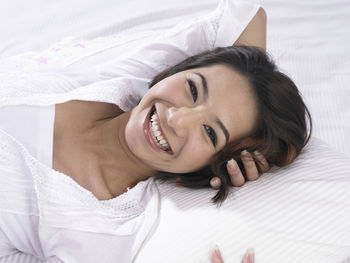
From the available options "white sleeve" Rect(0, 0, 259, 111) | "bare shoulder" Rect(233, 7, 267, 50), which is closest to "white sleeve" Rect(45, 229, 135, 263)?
"white sleeve" Rect(0, 0, 259, 111)

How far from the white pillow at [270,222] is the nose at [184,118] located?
18 centimetres

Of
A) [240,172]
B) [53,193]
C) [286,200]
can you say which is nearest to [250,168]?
[240,172]

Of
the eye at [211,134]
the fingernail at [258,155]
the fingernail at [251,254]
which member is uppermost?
the eye at [211,134]

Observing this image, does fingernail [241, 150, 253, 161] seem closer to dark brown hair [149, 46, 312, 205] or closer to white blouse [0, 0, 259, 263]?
dark brown hair [149, 46, 312, 205]

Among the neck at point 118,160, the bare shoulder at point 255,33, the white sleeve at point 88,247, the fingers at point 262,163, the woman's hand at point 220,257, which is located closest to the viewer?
the woman's hand at point 220,257

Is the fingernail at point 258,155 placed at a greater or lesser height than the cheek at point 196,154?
lesser

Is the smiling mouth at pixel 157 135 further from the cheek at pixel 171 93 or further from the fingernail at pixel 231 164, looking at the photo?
the fingernail at pixel 231 164

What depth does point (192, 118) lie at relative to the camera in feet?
3.53

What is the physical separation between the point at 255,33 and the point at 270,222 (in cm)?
79

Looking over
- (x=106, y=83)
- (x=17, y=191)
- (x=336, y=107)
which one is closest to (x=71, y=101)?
(x=106, y=83)

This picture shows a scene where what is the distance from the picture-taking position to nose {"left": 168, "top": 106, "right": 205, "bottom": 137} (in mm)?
1065

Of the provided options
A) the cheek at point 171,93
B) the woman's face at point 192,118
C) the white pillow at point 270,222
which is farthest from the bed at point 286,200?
the cheek at point 171,93

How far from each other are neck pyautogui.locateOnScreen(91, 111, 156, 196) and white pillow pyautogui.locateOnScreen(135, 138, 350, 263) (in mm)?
215

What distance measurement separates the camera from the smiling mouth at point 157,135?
1.13m
